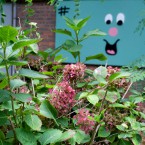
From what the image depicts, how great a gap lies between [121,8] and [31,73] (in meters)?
4.14

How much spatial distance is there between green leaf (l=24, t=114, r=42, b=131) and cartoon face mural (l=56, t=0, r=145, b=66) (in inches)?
152

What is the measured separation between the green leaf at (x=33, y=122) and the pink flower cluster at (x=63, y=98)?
7 cm

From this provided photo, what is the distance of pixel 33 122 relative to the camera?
0.96 m

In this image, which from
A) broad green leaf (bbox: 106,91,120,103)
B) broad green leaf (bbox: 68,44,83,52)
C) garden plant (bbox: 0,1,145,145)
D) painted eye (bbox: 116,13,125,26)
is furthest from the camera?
painted eye (bbox: 116,13,125,26)

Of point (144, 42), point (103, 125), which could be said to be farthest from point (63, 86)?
point (144, 42)

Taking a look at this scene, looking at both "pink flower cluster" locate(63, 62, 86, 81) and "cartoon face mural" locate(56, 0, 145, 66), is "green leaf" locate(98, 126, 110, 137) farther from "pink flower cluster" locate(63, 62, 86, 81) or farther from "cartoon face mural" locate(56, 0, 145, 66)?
"cartoon face mural" locate(56, 0, 145, 66)

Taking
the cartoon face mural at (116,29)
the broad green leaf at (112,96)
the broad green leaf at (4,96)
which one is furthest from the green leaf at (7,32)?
the cartoon face mural at (116,29)

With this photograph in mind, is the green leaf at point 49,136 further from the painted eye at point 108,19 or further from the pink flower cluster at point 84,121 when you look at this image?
the painted eye at point 108,19

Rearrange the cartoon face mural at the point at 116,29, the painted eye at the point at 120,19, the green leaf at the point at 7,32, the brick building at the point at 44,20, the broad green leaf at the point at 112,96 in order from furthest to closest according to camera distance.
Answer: the brick building at the point at 44,20 → the painted eye at the point at 120,19 → the cartoon face mural at the point at 116,29 → the broad green leaf at the point at 112,96 → the green leaf at the point at 7,32

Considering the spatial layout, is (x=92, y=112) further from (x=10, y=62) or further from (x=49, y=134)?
(x=10, y=62)

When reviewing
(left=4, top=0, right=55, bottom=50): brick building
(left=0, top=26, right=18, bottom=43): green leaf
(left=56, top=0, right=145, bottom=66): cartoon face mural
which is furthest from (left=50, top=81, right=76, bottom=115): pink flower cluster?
(left=4, top=0, right=55, bottom=50): brick building

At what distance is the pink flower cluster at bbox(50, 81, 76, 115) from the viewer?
962 millimetres

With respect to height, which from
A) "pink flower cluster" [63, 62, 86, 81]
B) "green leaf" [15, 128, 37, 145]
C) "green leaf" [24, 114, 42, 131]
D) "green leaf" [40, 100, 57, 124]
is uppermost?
"pink flower cluster" [63, 62, 86, 81]

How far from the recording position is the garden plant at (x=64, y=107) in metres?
0.94
